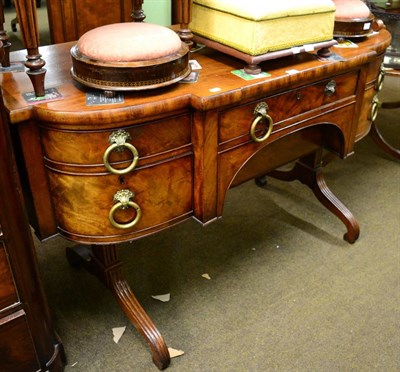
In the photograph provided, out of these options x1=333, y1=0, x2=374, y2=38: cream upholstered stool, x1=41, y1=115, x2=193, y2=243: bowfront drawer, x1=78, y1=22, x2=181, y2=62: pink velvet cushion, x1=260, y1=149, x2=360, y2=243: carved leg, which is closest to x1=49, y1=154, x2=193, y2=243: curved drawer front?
x1=41, y1=115, x2=193, y2=243: bowfront drawer

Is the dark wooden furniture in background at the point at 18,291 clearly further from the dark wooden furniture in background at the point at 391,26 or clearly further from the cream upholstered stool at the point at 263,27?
the dark wooden furniture in background at the point at 391,26

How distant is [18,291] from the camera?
1.14m

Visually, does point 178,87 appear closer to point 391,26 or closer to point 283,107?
point 283,107

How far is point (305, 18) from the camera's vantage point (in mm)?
1289

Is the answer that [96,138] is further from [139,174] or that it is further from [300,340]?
[300,340]

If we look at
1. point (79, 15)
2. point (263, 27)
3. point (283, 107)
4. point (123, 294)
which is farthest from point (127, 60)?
point (79, 15)

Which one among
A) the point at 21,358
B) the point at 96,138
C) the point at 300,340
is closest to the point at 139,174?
the point at 96,138

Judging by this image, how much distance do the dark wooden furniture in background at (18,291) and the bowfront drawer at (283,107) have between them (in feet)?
1.63

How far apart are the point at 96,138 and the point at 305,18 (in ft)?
2.10

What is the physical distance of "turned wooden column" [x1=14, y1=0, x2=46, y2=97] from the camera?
39.0 inches

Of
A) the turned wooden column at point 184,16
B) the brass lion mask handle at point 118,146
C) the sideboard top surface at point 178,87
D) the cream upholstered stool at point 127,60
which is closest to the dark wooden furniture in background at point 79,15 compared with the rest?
the sideboard top surface at point 178,87

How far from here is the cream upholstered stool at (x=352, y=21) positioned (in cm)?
152

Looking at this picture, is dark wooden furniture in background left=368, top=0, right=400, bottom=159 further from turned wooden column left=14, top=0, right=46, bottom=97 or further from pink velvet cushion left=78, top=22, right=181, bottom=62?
turned wooden column left=14, top=0, right=46, bottom=97

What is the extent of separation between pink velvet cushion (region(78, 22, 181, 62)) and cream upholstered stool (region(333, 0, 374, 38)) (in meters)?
0.63
